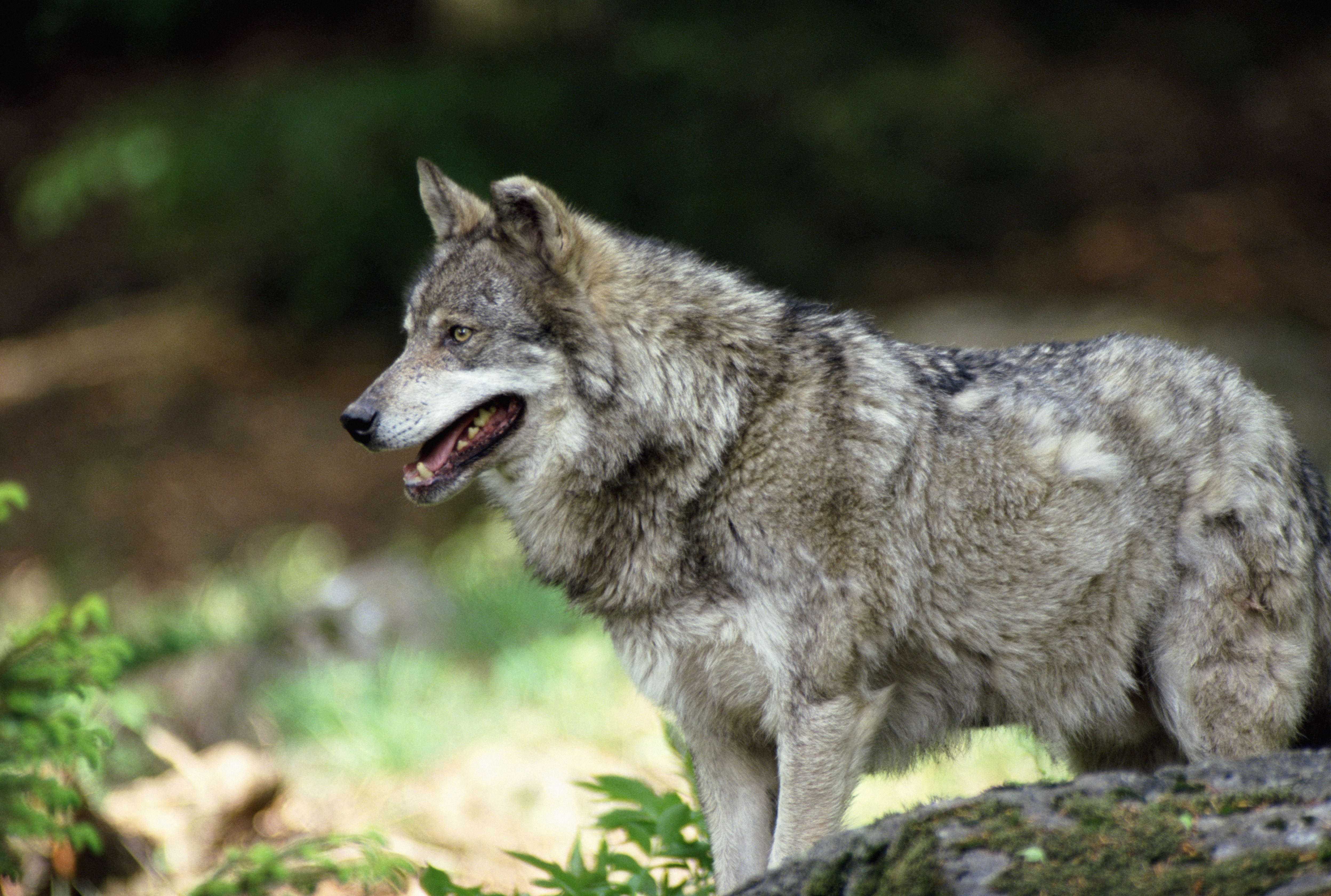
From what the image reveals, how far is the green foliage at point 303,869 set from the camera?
292 cm

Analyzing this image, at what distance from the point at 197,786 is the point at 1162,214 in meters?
10.3

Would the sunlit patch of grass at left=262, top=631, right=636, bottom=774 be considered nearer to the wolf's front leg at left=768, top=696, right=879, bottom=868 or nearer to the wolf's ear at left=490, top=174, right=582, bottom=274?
the wolf's front leg at left=768, top=696, right=879, bottom=868

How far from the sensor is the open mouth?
3.41m

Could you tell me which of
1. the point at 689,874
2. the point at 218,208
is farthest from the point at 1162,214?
the point at 689,874

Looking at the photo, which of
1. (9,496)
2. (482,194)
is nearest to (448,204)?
(9,496)

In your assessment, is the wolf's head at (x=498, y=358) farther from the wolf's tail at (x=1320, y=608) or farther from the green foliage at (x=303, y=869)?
the wolf's tail at (x=1320, y=608)

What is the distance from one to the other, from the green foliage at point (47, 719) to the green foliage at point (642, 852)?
1015 mm

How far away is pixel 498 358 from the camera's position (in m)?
3.39

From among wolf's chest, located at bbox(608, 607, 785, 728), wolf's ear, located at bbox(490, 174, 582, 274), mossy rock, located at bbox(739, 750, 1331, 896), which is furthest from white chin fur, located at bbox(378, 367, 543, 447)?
mossy rock, located at bbox(739, 750, 1331, 896)

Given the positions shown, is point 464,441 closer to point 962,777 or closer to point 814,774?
point 814,774

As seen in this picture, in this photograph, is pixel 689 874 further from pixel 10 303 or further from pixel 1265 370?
pixel 10 303

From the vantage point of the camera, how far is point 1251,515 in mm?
3414

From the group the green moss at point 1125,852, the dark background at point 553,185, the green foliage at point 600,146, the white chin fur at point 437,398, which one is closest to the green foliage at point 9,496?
the white chin fur at point 437,398

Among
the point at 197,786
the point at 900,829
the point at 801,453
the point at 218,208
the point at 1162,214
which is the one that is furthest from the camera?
the point at 1162,214
